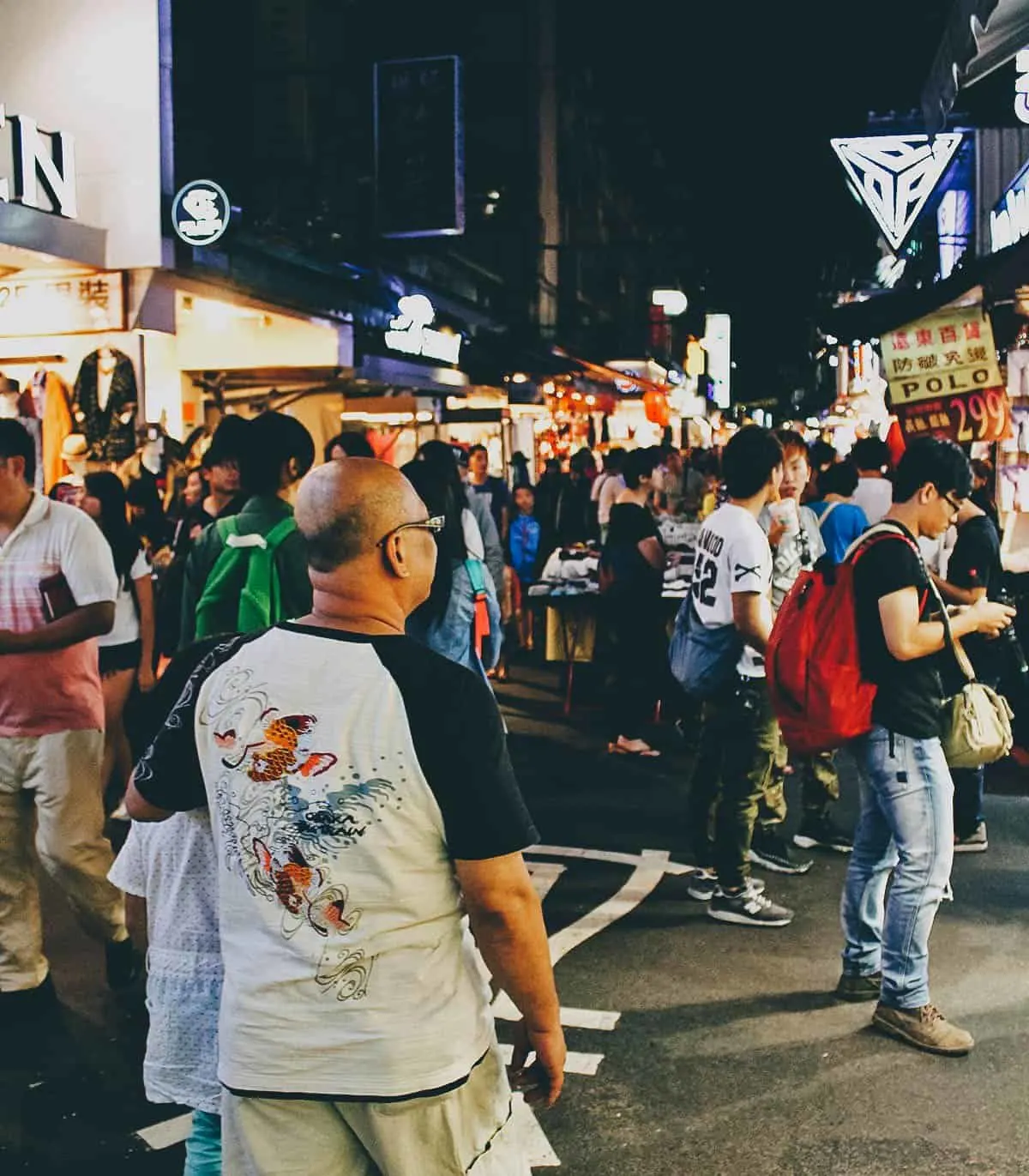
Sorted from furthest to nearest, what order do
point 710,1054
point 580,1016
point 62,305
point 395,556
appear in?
point 62,305 → point 580,1016 → point 710,1054 → point 395,556

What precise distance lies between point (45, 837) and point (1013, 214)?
24.7ft

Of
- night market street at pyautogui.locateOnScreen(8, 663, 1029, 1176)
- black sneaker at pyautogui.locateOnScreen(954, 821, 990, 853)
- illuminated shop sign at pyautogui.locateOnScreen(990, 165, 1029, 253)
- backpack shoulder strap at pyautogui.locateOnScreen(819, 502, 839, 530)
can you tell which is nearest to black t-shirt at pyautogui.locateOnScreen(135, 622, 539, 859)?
night market street at pyautogui.locateOnScreen(8, 663, 1029, 1176)

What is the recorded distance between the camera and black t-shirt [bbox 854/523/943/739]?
463 cm

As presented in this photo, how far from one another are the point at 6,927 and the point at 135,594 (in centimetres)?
279

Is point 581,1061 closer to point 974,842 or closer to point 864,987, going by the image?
point 864,987

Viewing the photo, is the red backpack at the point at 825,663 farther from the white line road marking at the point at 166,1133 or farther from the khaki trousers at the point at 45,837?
the khaki trousers at the point at 45,837

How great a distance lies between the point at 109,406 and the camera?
41.4 ft

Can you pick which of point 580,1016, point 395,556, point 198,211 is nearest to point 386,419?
point 198,211

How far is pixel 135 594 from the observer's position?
24.7 feet

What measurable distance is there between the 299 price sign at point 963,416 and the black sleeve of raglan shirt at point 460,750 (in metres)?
7.19

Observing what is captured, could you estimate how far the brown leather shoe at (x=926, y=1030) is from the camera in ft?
15.4

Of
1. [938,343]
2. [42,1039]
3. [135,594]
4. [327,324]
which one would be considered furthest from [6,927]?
[327,324]

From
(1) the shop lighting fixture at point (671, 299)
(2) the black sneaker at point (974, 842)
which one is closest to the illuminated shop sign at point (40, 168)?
(2) the black sneaker at point (974, 842)

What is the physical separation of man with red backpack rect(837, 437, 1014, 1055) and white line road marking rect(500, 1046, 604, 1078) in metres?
1.12
